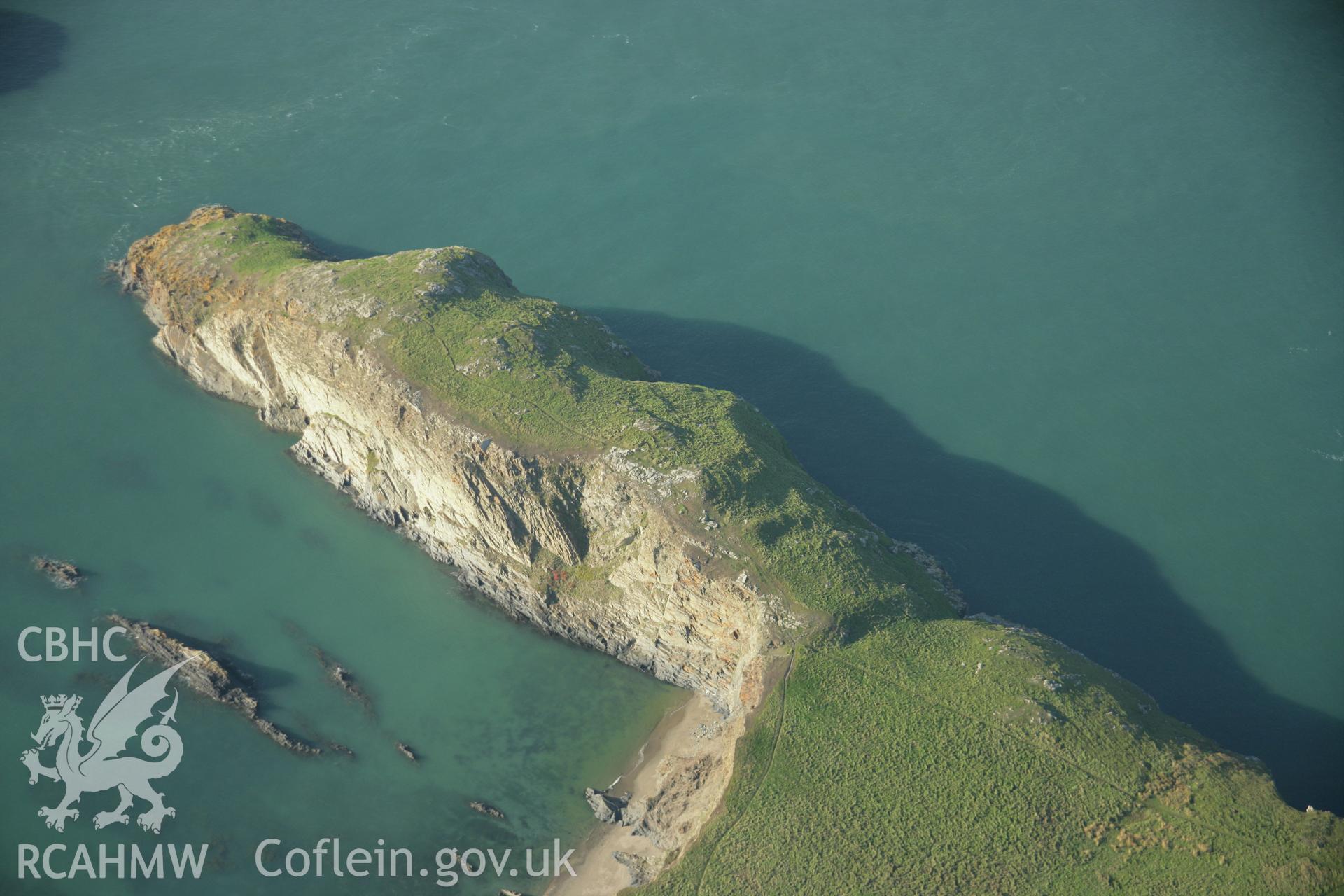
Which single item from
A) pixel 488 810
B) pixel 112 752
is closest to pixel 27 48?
pixel 112 752

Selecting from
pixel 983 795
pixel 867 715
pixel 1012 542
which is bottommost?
pixel 983 795

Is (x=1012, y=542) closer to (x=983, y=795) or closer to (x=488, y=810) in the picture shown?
(x=983, y=795)

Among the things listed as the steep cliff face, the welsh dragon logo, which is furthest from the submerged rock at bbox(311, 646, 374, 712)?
the steep cliff face

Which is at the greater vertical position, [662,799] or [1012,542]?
[1012,542]

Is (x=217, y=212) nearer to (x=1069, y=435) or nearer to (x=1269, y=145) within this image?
(x=1069, y=435)

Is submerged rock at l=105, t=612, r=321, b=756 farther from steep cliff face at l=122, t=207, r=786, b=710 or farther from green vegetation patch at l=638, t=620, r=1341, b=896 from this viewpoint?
green vegetation patch at l=638, t=620, r=1341, b=896

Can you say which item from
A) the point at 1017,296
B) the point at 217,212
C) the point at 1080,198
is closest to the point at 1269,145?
the point at 1080,198
